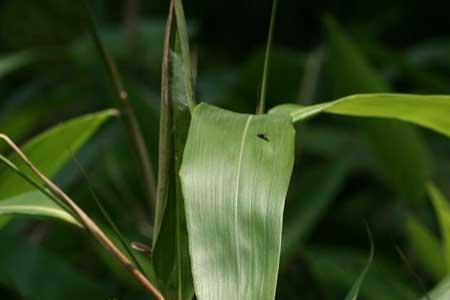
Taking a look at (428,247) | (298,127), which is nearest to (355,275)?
(428,247)

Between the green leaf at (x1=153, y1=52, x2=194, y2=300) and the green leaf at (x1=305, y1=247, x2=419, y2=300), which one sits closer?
the green leaf at (x1=153, y1=52, x2=194, y2=300)

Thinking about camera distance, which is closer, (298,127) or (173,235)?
(173,235)

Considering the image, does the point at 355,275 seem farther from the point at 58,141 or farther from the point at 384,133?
the point at 58,141

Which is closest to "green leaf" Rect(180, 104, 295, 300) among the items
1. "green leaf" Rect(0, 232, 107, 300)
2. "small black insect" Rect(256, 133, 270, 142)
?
"small black insect" Rect(256, 133, 270, 142)

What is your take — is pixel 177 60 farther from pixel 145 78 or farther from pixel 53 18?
pixel 53 18

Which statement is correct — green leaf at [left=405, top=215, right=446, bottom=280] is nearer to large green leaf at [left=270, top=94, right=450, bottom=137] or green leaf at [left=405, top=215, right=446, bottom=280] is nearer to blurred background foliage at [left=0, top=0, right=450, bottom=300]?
blurred background foliage at [left=0, top=0, right=450, bottom=300]

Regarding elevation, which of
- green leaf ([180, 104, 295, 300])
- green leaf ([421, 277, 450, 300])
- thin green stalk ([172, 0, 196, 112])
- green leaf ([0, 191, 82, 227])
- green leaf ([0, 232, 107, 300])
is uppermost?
thin green stalk ([172, 0, 196, 112])

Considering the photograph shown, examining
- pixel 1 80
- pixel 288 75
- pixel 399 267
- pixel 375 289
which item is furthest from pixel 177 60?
pixel 1 80
